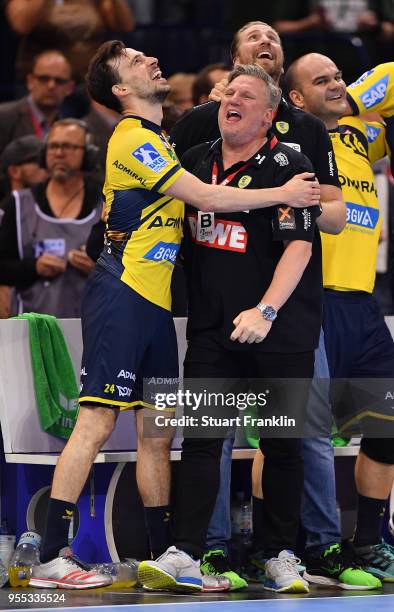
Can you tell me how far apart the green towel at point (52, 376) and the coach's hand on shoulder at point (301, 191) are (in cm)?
126

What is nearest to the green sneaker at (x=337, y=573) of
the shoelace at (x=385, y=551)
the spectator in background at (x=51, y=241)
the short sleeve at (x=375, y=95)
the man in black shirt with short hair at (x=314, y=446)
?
the man in black shirt with short hair at (x=314, y=446)

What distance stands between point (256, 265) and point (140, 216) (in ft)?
1.62

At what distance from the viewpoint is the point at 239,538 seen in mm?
5973

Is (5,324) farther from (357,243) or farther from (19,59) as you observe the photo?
(19,59)

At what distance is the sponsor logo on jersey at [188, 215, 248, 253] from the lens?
5.26 meters

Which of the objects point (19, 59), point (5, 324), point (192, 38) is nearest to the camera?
point (5, 324)

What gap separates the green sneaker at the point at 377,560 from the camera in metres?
5.59

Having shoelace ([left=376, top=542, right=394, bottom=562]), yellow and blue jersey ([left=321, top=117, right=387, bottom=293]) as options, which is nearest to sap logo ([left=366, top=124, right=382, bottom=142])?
yellow and blue jersey ([left=321, top=117, right=387, bottom=293])

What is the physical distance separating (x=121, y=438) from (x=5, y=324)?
0.73 m

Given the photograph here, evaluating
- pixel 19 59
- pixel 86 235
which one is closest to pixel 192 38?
pixel 19 59

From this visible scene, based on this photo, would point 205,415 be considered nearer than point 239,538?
Yes

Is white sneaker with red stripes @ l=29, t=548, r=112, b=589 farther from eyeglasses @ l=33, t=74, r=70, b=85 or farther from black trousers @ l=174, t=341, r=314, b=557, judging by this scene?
eyeglasses @ l=33, t=74, r=70, b=85

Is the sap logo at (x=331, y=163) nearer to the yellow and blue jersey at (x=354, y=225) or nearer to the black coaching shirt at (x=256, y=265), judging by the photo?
the black coaching shirt at (x=256, y=265)

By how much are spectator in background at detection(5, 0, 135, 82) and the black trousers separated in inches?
181
